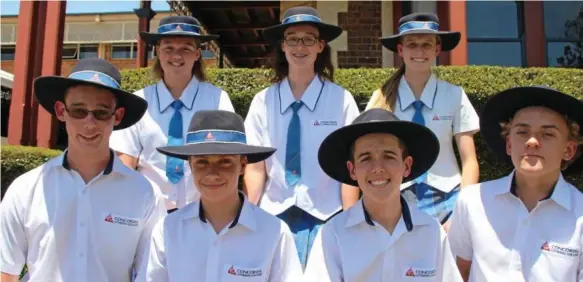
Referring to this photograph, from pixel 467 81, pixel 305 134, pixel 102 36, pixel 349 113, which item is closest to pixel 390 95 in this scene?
pixel 349 113

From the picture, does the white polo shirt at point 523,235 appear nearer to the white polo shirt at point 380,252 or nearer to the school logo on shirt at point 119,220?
the white polo shirt at point 380,252

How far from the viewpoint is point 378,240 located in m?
2.82

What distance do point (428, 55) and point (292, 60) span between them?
929 millimetres

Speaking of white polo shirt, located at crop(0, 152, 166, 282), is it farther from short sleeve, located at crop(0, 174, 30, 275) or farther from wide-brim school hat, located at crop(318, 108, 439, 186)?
wide-brim school hat, located at crop(318, 108, 439, 186)

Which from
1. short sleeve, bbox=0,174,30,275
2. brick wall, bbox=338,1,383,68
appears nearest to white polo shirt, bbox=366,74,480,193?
short sleeve, bbox=0,174,30,275

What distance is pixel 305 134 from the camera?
3.67 metres

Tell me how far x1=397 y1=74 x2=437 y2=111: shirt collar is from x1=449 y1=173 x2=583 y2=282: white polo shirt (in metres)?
0.91

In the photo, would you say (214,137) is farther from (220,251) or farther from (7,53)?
(7,53)

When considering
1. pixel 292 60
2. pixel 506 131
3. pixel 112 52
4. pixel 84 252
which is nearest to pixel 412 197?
pixel 506 131

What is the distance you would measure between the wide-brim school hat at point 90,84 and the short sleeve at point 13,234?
0.56 metres

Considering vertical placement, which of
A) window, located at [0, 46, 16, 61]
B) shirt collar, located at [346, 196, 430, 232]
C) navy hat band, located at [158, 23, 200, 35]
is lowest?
shirt collar, located at [346, 196, 430, 232]

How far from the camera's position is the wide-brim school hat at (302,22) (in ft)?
12.4

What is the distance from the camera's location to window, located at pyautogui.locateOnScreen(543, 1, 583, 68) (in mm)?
9453

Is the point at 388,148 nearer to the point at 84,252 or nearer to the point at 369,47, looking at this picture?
the point at 84,252
